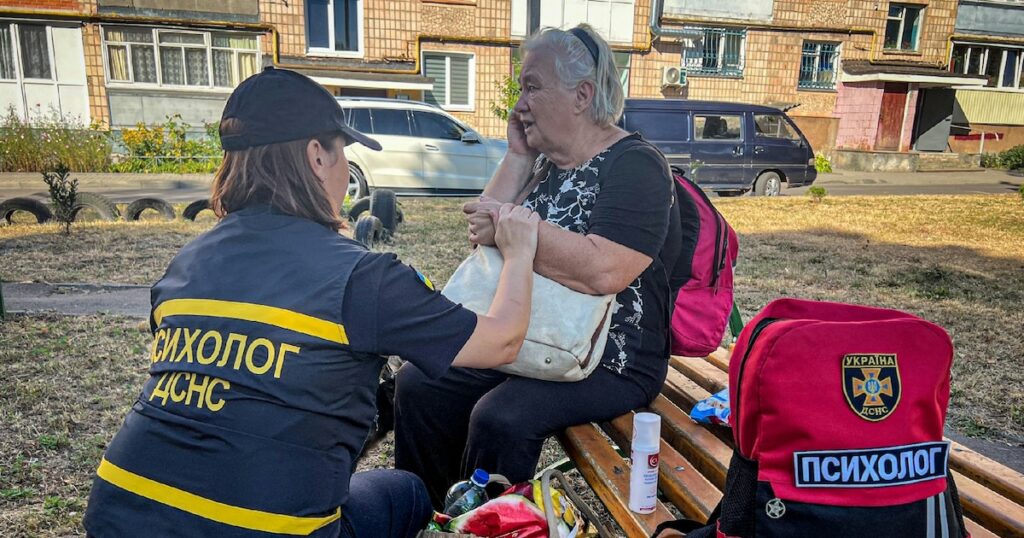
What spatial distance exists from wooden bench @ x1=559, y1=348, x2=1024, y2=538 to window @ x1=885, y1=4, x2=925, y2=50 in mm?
27325

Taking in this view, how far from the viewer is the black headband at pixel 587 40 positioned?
2348 mm

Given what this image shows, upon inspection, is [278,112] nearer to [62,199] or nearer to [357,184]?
[62,199]

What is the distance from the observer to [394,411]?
244 centimetres

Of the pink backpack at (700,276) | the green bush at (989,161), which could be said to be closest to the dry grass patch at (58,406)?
the pink backpack at (700,276)

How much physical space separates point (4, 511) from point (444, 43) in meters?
20.1

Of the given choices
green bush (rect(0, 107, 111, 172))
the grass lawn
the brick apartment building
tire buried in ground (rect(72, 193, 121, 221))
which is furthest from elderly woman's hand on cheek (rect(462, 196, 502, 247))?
the brick apartment building

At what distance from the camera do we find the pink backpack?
93.1 inches

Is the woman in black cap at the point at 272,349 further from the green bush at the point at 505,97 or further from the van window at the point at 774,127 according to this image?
the green bush at the point at 505,97

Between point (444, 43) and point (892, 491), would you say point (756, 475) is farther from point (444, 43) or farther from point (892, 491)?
point (444, 43)

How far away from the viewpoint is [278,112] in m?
1.55

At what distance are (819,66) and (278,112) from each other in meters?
26.1

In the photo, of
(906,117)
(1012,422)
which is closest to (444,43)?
(906,117)

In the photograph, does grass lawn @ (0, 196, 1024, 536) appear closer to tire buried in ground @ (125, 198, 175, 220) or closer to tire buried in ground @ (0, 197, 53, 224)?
tire buried in ground @ (0, 197, 53, 224)

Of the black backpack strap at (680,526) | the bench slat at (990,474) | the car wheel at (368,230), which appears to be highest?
the bench slat at (990,474)
